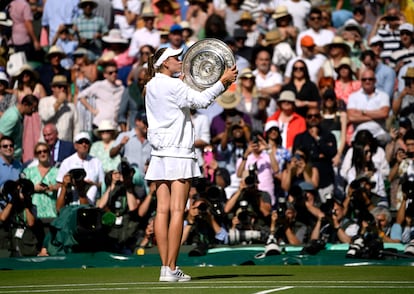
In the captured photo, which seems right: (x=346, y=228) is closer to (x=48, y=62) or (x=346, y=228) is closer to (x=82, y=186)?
(x=82, y=186)

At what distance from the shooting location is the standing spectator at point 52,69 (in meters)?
22.7

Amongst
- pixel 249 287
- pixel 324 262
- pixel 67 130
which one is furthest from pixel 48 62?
pixel 249 287

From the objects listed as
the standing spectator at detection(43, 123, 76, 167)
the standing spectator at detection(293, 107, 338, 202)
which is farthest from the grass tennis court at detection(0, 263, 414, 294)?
the standing spectator at detection(43, 123, 76, 167)

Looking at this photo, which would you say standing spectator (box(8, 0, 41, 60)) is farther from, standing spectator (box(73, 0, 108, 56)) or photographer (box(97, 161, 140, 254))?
photographer (box(97, 161, 140, 254))

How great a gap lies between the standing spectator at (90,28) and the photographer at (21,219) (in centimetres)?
590

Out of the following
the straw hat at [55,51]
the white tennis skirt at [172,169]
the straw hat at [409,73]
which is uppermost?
the straw hat at [55,51]

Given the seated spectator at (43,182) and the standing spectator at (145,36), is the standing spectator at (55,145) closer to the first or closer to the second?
the seated spectator at (43,182)

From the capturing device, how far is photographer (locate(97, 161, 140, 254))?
56.5 ft

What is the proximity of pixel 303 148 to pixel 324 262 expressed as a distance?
12.9 feet

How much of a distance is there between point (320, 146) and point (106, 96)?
4.14 meters

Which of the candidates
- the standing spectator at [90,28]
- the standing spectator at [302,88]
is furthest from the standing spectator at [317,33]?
the standing spectator at [90,28]

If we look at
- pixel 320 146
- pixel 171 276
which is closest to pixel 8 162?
pixel 320 146

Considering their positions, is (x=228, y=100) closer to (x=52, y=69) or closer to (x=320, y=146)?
(x=320, y=146)

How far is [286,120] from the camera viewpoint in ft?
67.1
